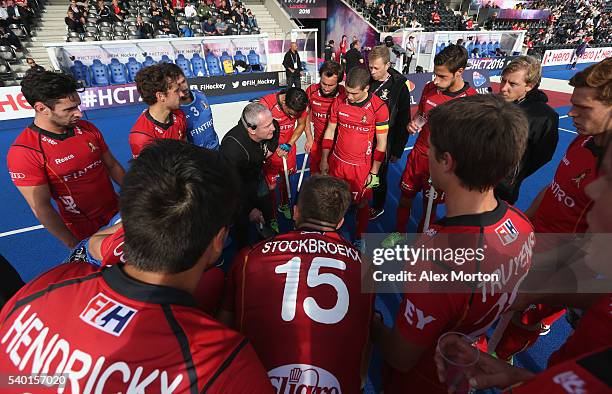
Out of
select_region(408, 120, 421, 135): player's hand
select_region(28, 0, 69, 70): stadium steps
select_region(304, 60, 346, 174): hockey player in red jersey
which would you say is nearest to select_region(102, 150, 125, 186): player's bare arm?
select_region(304, 60, 346, 174): hockey player in red jersey

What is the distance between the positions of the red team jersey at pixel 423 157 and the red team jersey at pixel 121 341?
11.5 ft

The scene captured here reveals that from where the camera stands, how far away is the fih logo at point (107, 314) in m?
1.03

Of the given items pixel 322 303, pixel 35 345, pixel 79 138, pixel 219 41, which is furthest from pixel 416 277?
pixel 219 41

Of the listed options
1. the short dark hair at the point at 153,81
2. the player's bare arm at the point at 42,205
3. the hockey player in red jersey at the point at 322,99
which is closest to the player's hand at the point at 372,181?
the hockey player in red jersey at the point at 322,99

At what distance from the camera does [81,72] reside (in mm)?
12008

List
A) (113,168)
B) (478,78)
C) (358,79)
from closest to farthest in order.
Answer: (113,168) < (358,79) < (478,78)

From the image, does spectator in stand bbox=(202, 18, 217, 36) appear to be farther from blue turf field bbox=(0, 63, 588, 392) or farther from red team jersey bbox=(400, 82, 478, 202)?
red team jersey bbox=(400, 82, 478, 202)

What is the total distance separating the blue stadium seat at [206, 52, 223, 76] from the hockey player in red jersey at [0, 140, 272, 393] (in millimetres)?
15046

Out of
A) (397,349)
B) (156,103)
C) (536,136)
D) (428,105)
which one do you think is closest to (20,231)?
(156,103)

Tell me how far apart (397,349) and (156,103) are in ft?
11.5

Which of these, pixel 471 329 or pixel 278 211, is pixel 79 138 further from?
pixel 471 329

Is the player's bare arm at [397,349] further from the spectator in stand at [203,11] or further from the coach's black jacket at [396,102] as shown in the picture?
the spectator in stand at [203,11]

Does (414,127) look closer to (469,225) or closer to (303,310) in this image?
(469,225)

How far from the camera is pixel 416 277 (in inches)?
60.4
